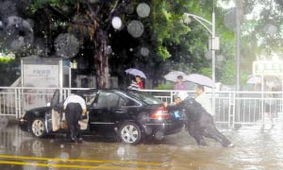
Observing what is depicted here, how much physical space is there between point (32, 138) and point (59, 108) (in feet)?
4.21

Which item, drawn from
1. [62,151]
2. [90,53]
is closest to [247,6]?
[90,53]

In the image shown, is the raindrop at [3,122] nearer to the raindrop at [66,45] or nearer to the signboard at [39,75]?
the signboard at [39,75]

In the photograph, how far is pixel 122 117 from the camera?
10.8 m

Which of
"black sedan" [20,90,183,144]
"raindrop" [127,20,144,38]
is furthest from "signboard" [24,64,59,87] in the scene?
"raindrop" [127,20,144,38]

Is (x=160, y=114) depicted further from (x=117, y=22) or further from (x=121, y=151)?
(x=117, y=22)

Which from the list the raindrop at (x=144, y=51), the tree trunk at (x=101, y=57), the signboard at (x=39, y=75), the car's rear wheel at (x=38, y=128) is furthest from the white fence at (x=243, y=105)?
the raindrop at (x=144, y=51)

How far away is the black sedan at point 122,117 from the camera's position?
34.7 feet

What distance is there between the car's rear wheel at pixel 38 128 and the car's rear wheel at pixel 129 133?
7.40 feet

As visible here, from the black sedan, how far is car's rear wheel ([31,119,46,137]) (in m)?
0.05

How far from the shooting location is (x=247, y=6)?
59.2 feet

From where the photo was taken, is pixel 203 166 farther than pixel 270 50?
No

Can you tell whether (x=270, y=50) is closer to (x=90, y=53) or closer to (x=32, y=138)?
(x=90, y=53)

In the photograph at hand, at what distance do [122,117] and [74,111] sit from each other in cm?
116

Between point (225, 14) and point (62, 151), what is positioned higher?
point (225, 14)
